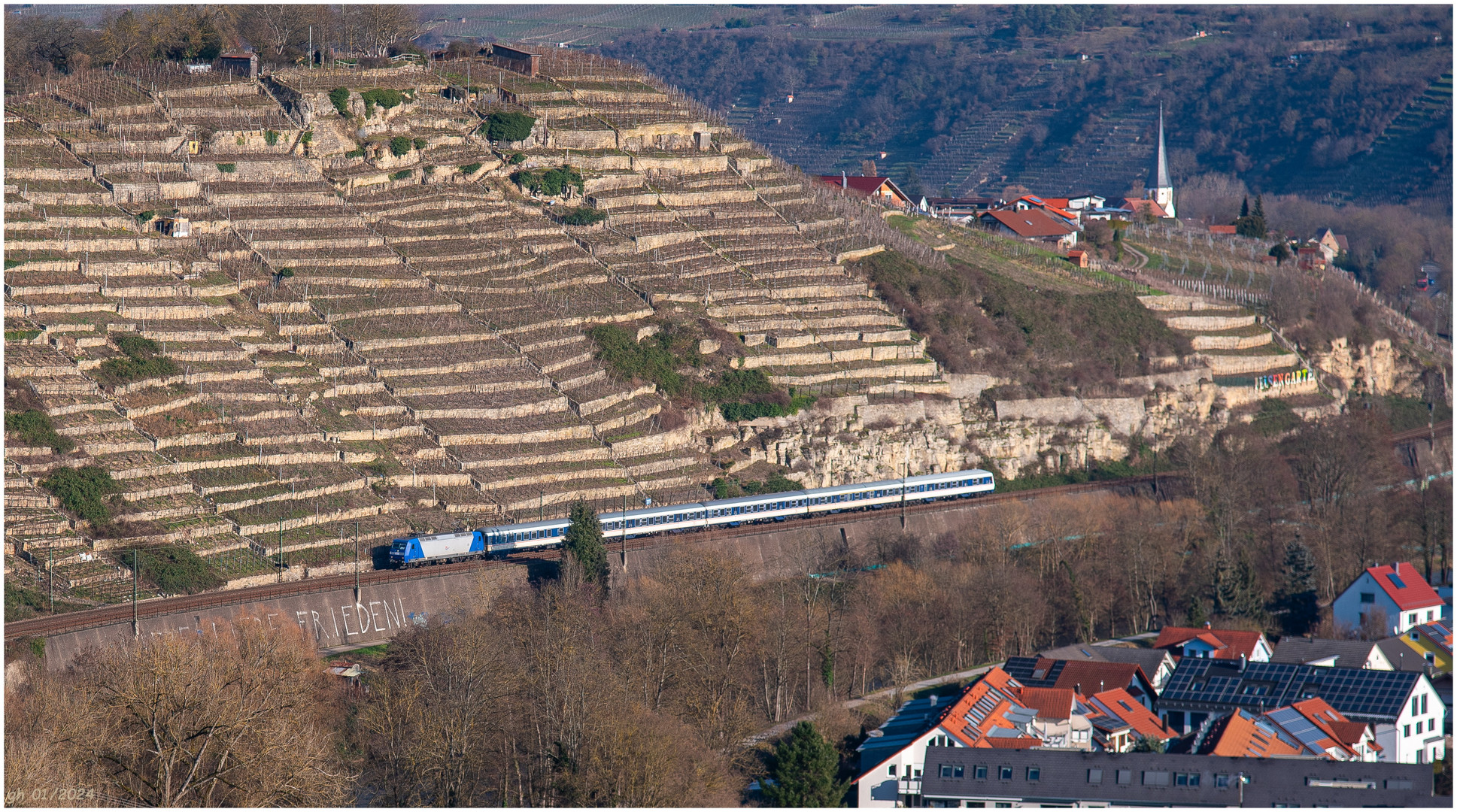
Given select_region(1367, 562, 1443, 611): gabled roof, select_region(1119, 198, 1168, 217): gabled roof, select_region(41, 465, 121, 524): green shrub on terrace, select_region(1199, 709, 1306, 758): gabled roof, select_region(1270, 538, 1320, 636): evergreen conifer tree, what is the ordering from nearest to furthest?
select_region(1199, 709, 1306, 758): gabled roof → select_region(41, 465, 121, 524): green shrub on terrace → select_region(1367, 562, 1443, 611): gabled roof → select_region(1270, 538, 1320, 636): evergreen conifer tree → select_region(1119, 198, 1168, 217): gabled roof

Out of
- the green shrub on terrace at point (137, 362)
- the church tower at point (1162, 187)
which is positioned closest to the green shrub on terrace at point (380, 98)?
the green shrub on terrace at point (137, 362)

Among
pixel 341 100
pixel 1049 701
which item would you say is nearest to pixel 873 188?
pixel 341 100

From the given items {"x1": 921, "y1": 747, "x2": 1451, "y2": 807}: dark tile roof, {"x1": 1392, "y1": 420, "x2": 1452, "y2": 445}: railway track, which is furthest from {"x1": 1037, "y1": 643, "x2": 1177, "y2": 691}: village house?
{"x1": 1392, "y1": 420, "x2": 1452, "y2": 445}: railway track

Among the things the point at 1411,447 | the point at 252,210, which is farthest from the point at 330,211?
the point at 1411,447

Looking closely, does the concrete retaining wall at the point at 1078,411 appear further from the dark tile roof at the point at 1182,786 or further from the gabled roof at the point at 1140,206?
the gabled roof at the point at 1140,206

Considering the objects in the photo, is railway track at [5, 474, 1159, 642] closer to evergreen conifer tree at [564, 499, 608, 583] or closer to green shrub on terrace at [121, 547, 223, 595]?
green shrub on terrace at [121, 547, 223, 595]

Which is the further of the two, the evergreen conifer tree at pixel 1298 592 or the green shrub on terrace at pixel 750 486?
the green shrub on terrace at pixel 750 486
